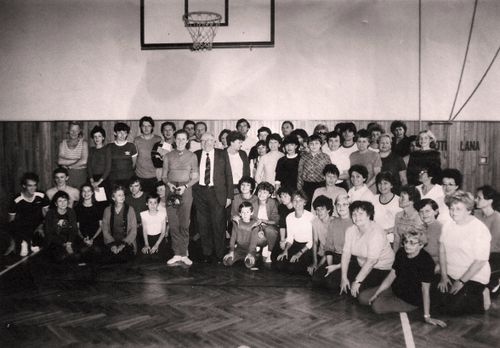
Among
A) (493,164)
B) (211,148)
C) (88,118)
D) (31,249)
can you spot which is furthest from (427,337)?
(88,118)

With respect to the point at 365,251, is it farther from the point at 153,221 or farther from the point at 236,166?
the point at 153,221

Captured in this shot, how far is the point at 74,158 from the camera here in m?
6.39

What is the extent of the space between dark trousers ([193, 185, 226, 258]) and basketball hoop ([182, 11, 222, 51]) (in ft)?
9.77

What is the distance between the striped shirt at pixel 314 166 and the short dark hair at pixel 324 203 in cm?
53

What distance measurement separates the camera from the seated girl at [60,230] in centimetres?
532

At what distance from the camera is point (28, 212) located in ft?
19.0

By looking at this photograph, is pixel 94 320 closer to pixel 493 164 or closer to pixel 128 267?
pixel 128 267

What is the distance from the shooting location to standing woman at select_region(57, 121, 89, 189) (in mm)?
6328

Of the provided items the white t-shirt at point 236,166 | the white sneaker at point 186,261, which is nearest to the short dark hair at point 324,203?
the white t-shirt at point 236,166

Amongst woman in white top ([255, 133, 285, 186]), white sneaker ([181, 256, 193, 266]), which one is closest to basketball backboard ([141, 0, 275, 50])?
woman in white top ([255, 133, 285, 186])

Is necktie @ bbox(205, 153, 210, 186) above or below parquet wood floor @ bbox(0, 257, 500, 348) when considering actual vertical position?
above

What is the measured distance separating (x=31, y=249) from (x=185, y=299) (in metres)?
2.68

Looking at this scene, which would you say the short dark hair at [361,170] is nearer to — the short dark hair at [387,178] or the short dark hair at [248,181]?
the short dark hair at [387,178]

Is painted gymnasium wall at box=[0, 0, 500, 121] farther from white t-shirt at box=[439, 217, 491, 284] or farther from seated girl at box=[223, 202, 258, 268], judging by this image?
white t-shirt at box=[439, 217, 491, 284]
